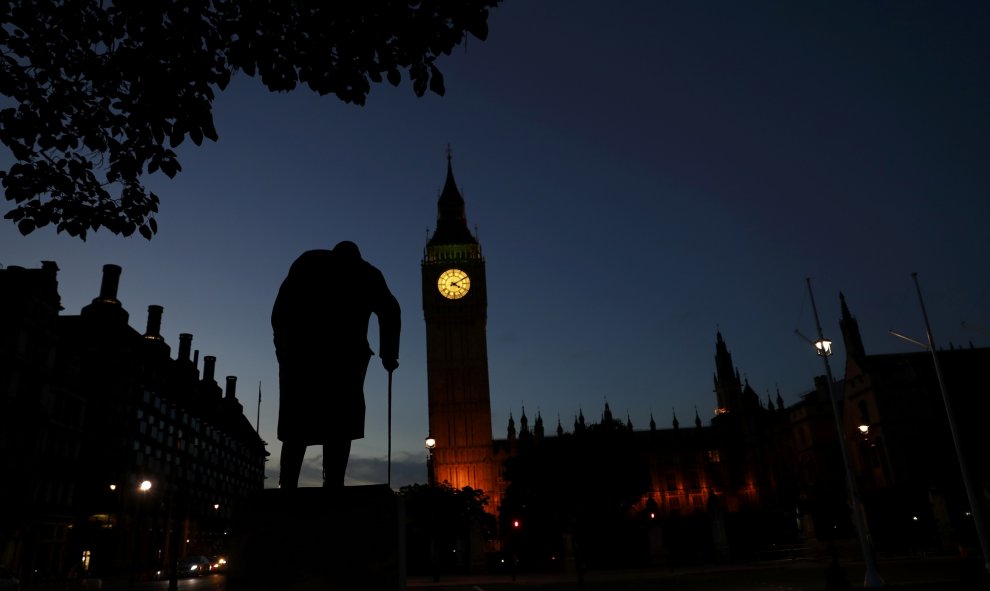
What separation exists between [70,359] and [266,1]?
2122 inches

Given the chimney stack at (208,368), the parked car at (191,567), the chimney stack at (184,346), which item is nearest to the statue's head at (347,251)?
the parked car at (191,567)

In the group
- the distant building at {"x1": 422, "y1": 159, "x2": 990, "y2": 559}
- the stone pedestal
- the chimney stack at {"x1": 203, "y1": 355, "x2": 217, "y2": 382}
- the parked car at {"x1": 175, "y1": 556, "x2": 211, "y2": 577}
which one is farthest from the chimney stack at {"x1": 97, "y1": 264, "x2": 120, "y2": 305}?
the stone pedestal

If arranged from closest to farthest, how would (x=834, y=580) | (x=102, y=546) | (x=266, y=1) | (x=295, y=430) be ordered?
(x=295, y=430), (x=266, y=1), (x=834, y=580), (x=102, y=546)

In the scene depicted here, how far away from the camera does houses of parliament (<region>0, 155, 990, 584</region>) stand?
43.0 metres

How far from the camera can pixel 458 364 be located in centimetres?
9550

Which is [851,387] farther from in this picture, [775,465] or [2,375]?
[2,375]

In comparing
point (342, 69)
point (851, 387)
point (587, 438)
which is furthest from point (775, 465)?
point (342, 69)

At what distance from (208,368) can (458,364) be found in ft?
138

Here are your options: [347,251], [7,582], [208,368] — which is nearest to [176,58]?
[347,251]

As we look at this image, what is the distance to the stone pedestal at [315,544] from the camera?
5.53 m

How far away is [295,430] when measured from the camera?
638cm

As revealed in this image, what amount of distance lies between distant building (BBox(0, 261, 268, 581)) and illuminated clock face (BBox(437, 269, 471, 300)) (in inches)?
1455

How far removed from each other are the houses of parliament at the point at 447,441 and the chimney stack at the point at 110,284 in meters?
0.18

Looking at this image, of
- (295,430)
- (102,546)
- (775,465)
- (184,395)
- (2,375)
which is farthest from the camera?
(775,465)
